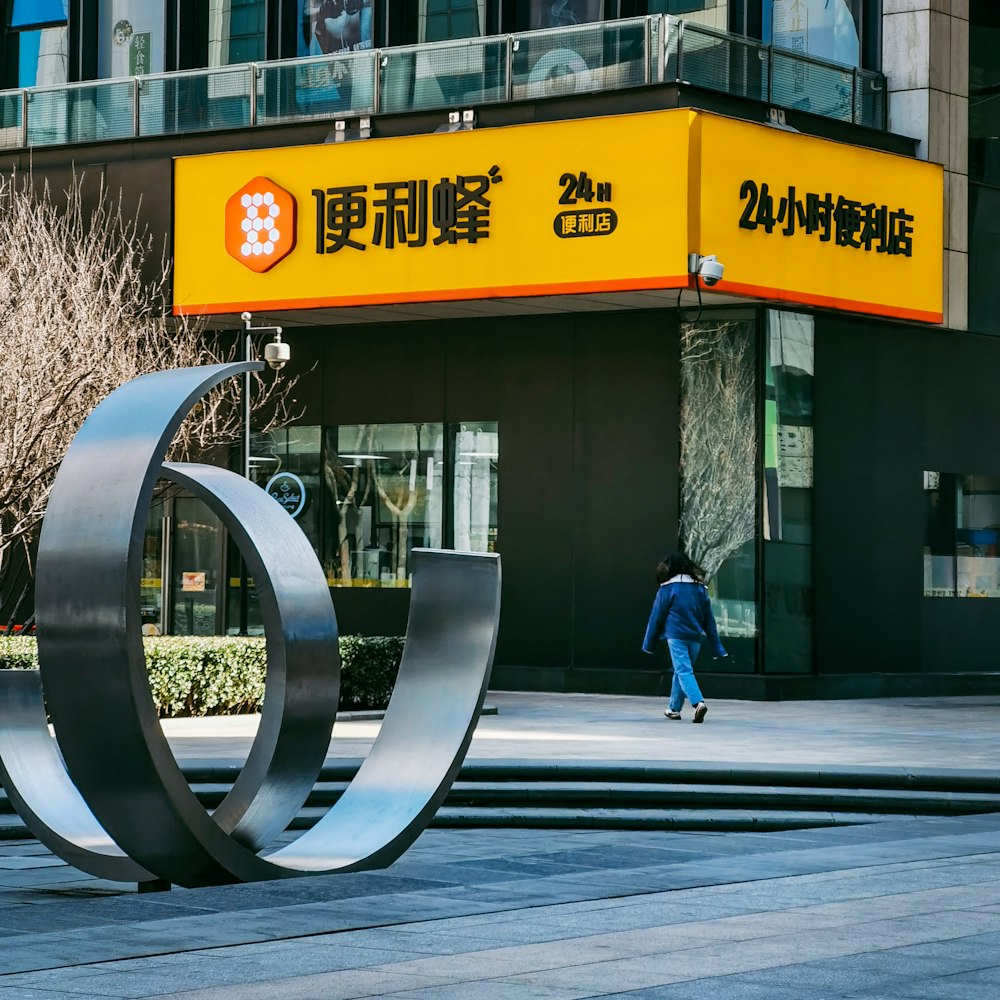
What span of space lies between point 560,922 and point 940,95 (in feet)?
62.8

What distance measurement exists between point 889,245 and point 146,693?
58.0ft

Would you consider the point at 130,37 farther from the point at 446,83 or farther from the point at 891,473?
the point at 891,473

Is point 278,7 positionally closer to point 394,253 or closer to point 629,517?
point 394,253

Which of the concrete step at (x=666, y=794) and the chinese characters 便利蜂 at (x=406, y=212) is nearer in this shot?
the concrete step at (x=666, y=794)

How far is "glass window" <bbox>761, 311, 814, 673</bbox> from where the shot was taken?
23.8 metres

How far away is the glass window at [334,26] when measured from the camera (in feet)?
87.7

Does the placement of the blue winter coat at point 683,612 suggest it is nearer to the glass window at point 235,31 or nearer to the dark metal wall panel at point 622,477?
the dark metal wall panel at point 622,477

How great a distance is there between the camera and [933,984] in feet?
23.0

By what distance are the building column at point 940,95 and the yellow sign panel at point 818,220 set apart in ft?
1.56

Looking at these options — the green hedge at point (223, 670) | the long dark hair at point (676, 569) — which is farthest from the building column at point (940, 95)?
the green hedge at point (223, 670)

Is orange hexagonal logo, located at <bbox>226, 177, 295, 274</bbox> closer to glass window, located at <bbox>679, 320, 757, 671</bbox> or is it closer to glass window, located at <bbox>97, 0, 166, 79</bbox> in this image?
glass window, located at <bbox>97, 0, 166, 79</bbox>

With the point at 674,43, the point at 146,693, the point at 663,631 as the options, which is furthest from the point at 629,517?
the point at 146,693

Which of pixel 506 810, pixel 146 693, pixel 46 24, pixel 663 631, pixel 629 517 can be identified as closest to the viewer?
pixel 146 693

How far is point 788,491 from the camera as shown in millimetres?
24078
